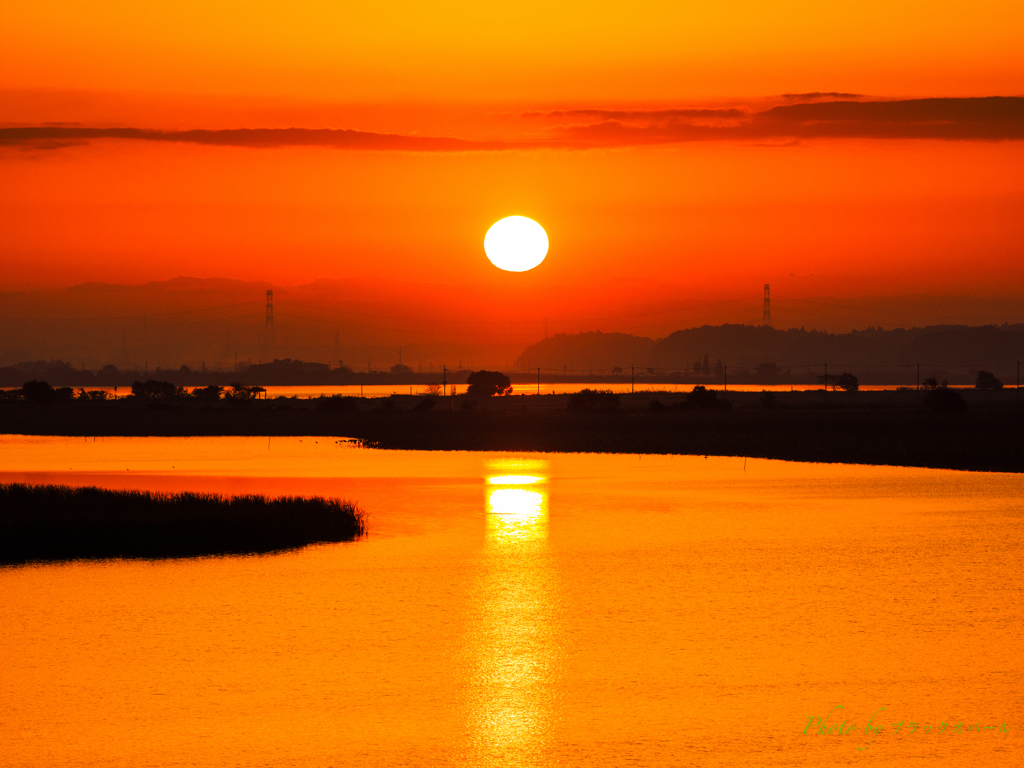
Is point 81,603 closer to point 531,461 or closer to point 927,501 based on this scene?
point 927,501

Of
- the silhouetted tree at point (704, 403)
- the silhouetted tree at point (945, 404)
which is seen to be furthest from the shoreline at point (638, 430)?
the silhouetted tree at point (704, 403)

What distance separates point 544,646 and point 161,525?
2016cm

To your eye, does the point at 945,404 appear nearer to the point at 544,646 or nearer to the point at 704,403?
the point at 704,403

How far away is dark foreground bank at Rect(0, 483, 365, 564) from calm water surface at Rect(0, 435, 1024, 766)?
2.24 meters

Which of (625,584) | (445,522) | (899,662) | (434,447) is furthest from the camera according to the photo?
(434,447)

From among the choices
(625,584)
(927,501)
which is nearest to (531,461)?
(927,501)

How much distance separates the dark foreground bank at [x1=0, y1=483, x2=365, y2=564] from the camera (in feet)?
121

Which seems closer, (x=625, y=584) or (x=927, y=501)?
(x=625, y=584)

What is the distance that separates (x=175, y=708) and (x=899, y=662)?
13.0 meters

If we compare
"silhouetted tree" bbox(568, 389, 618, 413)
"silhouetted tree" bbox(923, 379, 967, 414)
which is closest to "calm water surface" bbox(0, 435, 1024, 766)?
"silhouetted tree" bbox(923, 379, 967, 414)

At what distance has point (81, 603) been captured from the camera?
91.8ft

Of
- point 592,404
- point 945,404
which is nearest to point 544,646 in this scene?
point 945,404

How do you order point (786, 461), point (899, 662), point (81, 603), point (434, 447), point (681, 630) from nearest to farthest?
1. point (899, 662)
2. point (681, 630)
3. point (81, 603)
4. point (786, 461)
5. point (434, 447)

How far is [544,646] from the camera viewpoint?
23.1 meters
